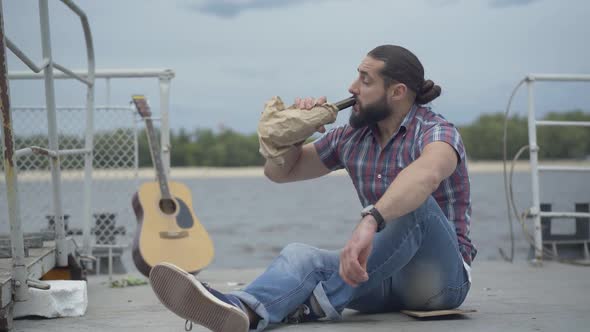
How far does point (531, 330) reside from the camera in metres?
2.33

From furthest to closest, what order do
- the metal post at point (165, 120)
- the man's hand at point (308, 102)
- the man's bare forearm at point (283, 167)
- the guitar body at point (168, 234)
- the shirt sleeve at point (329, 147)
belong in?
the metal post at point (165, 120)
the guitar body at point (168, 234)
the shirt sleeve at point (329, 147)
the man's bare forearm at point (283, 167)
the man's hand at point (308, 102)

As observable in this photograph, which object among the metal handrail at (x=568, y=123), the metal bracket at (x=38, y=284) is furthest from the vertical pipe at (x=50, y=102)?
the metal handrail at (x=568, y=123)

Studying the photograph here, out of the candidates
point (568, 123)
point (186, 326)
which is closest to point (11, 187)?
point (186, 326)

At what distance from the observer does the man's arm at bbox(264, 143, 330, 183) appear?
2664 millimetres

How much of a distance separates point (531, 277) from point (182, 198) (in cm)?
207

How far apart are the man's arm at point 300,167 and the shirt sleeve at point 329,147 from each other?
16mm

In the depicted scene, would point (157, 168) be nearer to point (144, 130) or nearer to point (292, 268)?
point (144, 130)

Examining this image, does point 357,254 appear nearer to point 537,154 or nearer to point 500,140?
point 537,154

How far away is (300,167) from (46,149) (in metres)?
1.08

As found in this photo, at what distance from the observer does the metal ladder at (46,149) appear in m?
2.32

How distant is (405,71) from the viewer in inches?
100

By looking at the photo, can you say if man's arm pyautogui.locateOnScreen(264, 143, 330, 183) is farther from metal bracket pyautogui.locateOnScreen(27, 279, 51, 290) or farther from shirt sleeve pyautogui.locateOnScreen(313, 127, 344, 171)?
metal bracket pyautogui.locateOnScreen(27, 279, 51, 290)

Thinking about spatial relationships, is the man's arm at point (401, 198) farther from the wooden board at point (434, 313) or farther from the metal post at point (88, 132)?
the metal post at point (88, 132)

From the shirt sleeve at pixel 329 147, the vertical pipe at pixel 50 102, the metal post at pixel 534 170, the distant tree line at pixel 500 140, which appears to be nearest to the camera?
the shirt sleeve at pixel 329 147
